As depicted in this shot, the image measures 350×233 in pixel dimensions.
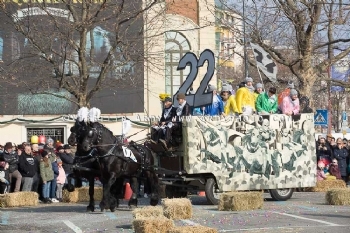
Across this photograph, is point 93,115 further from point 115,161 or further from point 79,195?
point 79,195

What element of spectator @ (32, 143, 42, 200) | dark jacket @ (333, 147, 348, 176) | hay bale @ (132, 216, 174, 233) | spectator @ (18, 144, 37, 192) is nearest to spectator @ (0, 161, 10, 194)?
spectator @ (18, 144, 37, 192)

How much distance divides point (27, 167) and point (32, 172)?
218 mm

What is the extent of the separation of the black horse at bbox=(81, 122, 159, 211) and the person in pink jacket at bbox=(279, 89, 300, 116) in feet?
12.5

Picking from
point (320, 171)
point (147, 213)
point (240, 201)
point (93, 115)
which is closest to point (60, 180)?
point (93, 115)

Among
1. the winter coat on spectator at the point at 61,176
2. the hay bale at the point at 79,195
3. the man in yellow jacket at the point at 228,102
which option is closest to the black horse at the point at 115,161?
the man in yellow jacket at the point at 228,102

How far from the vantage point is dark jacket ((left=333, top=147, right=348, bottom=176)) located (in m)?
30.0

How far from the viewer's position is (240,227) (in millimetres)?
15625

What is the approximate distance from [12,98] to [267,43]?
15843mm

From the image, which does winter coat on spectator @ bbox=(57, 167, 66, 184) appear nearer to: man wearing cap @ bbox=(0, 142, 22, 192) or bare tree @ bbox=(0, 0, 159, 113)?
man wearing cap @ bbox=(0, 142, 22, 192)

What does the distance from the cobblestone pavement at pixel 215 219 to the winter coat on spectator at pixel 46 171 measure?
8.89 feet

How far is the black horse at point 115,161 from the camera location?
1912cm

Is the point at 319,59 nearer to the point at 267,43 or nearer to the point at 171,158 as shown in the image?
the point at 267,43

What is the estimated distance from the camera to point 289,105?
72.7 ft

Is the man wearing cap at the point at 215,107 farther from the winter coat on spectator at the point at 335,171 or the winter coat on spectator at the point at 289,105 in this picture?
the winter coat on spectator at the point at 335,171
